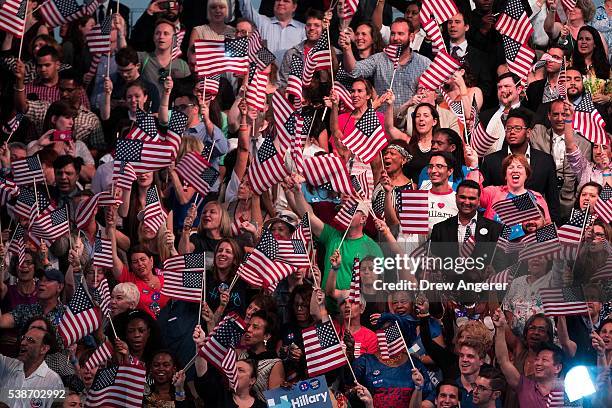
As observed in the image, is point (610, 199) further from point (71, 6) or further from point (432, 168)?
point (71, 6)

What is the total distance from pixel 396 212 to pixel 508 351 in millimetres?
1400

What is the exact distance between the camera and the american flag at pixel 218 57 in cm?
1570

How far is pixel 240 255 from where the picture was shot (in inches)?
573

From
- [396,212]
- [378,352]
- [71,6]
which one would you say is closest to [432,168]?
[396,212]

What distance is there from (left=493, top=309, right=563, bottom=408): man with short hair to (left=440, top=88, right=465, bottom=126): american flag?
2.25 m

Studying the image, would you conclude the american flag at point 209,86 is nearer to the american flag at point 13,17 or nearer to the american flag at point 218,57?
the american flag at point 218,57

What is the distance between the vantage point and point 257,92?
1567cm

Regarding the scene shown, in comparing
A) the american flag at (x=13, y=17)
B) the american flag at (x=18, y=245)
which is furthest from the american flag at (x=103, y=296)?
the american flag at (x=13, y=17)

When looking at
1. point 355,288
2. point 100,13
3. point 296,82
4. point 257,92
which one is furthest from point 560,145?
point 100,13

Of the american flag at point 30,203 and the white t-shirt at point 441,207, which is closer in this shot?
the white t-shirt at point 441,207

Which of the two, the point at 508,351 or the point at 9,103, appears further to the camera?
the point at 9,103

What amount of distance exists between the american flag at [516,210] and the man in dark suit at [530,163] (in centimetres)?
35

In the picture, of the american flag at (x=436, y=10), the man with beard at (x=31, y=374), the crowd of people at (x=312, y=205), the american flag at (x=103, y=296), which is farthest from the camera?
the american flag at (x=436, y=10)

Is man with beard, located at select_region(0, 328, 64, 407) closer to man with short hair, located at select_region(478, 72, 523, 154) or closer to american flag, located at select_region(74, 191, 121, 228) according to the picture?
american flag, located at select_region(74, 191, 121, 228)
